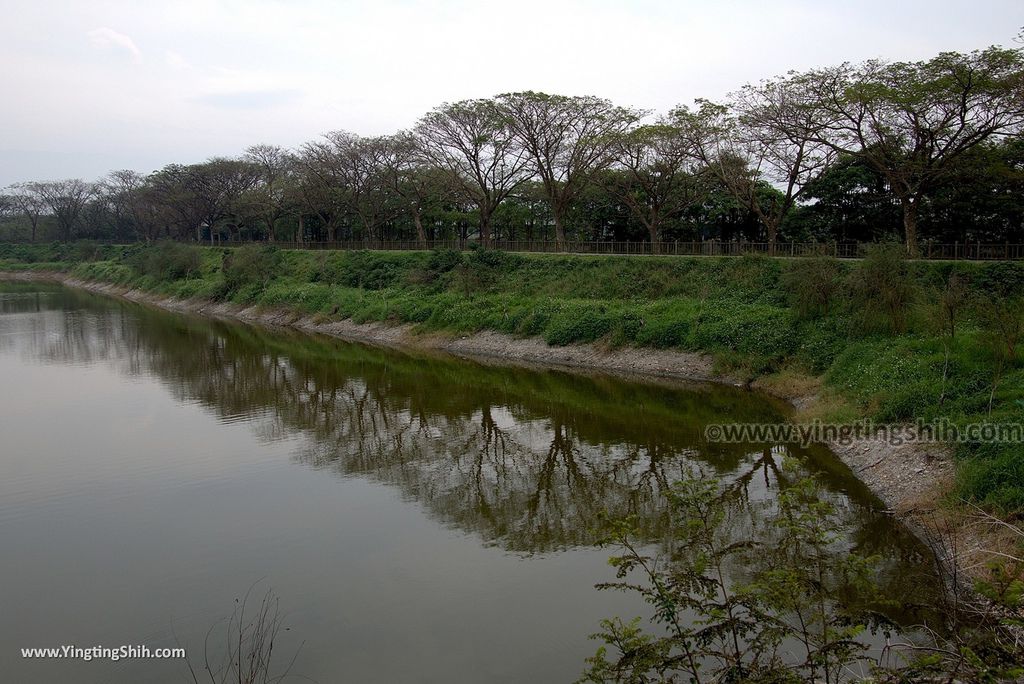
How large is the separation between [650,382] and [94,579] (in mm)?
20103

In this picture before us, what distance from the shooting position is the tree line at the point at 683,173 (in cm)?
3161

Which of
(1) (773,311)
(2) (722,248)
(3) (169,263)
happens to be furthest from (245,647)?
(3) (169,263)

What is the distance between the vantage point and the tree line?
31.6m

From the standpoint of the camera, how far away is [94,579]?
12.2 metres

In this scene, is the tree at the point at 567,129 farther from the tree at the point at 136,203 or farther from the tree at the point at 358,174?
the tree at the point at 136,203

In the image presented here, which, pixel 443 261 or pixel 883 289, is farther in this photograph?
pixel 443 261

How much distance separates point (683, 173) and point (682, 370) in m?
23.1

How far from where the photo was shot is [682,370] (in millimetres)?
29000

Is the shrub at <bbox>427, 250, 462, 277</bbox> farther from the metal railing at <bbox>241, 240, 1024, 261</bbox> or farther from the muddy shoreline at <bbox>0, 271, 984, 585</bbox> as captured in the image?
the muddy shoreline at <bbox>0, 271, 984, 585</bbox>

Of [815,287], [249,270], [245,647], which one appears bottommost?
[245,647]

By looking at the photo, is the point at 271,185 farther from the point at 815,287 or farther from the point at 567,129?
the point at 815,287

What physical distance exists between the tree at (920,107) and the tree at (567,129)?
13.5m

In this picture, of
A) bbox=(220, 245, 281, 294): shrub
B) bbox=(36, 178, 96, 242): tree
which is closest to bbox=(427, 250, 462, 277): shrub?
bbox=(220, 245, 281, 294): shrub

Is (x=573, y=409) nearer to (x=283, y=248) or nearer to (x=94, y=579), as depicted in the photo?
(x=94, y=579)
